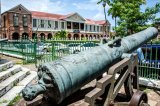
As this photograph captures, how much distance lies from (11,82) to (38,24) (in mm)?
44940

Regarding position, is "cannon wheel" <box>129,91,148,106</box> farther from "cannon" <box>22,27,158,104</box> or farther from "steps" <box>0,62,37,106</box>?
"steps" <box>0,62,37,106</box>

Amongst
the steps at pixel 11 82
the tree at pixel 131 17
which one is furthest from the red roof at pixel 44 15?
the steps at pixel 11 82

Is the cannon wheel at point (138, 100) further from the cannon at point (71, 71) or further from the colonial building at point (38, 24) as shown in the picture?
the colonial building at point (38, 24)

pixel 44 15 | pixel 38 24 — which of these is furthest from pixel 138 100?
pixel 44 15

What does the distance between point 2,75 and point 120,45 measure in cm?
339

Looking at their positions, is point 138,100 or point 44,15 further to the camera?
point 44,15

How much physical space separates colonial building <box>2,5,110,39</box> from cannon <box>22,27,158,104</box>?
36343 mm

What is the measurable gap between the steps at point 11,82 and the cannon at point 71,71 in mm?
2100

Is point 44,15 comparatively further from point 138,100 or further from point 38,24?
point 138,100

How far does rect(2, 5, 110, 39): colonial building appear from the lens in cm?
4584

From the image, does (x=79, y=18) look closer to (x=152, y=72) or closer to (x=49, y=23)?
(x=49, y=23)

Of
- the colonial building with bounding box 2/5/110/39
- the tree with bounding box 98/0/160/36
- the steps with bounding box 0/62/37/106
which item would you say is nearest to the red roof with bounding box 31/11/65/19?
the colonial building with bounding box 2/5/110/39

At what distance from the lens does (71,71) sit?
311 cm

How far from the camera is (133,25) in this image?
19.0 m
